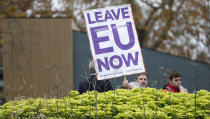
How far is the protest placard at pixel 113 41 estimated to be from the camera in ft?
18.5

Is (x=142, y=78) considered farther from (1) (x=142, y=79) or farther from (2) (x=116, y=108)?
(2) (x=116, y=108)

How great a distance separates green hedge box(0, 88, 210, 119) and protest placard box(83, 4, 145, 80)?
100 cm

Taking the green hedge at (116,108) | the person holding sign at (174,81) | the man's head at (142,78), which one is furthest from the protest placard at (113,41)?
the green hedge at (116,108)

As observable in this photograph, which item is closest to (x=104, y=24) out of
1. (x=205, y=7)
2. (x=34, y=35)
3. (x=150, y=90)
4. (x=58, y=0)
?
(x=150, y=90)

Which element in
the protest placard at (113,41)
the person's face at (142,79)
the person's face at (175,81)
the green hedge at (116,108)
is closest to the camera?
the green hedge at (116,108)

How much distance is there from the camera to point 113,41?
19.0 feet

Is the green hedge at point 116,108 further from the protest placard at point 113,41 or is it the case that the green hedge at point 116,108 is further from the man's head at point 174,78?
the man's head at point 174,78

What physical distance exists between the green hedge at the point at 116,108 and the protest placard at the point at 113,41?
1004mm

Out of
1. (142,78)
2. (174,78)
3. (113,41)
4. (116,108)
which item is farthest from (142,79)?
(116,108)

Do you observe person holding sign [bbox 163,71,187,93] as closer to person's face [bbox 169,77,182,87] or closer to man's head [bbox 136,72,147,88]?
person's face [bbox 169,77,182,87]

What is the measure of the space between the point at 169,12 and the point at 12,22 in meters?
12.0

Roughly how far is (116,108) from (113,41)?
1.83 metres

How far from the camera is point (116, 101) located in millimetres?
4426

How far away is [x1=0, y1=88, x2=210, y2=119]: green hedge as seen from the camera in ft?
12.8
